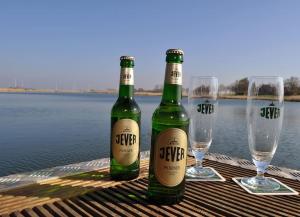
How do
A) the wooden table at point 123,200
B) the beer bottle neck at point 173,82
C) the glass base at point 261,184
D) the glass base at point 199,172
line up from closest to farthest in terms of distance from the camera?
the wooden table at point 123,200 < the beer bottle neck at point 173,82 < the glass base at point 261,184 < the glass base at point 199,172

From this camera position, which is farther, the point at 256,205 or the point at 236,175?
the point at 236,175

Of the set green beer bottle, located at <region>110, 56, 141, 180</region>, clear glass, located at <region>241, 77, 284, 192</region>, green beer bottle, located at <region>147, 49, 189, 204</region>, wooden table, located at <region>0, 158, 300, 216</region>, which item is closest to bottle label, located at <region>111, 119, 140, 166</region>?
green beer bottle, located at <region>110, 56, 141, 180</region>

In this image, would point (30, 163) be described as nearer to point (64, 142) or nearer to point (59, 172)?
point (64, 142)

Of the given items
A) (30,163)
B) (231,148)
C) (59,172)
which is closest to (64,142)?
(30,163)

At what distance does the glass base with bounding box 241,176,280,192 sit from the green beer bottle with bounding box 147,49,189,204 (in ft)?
1.60

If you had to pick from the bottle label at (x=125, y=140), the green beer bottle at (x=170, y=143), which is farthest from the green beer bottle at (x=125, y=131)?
the green beer bottle at (x=170, y=143)

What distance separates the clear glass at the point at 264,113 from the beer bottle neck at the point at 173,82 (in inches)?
15.2

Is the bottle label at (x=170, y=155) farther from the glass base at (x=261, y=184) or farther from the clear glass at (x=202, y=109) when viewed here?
the glass base at (x=261, y=184)

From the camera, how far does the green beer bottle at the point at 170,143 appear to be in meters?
1.35

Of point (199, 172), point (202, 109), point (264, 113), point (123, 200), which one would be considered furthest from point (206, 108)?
point (123, 200)

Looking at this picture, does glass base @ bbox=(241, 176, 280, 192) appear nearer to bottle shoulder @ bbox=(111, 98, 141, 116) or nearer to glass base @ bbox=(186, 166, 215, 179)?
glass base @ bbox=(186, 166, 215, 179)

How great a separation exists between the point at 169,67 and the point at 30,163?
6.63m

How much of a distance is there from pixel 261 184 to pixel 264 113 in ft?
1.37

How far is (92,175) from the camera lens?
5.90 ft
